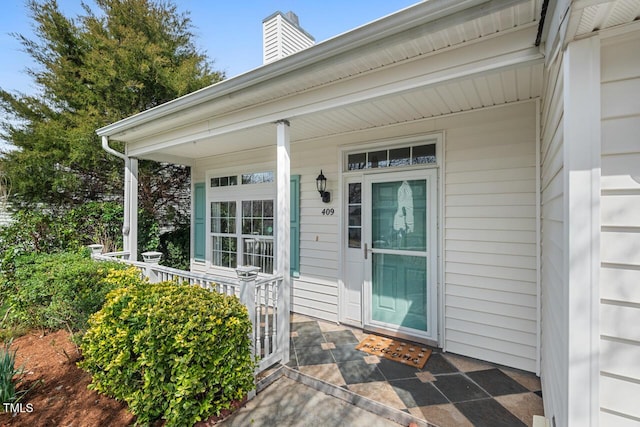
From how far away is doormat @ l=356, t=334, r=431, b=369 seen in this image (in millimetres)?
2979

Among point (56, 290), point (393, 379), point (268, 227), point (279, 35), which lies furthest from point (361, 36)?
point (56, 290)

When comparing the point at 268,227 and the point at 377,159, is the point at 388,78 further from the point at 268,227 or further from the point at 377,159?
the point at 268,227

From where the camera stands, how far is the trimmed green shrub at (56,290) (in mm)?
3238

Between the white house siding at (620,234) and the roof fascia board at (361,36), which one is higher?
the roof fascia board at (361,36)

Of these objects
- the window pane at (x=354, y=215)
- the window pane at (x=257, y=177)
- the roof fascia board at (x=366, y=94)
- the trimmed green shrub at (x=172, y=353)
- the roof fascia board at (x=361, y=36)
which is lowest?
the trimmed green shrub at (x=172, y=353)

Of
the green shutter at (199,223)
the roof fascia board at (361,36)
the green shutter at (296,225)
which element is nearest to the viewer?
the roof fascia board at (361,36)

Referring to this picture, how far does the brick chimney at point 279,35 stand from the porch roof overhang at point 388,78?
75.7 inches

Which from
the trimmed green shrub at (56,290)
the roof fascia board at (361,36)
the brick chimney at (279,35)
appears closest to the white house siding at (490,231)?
the roof fascia board at (361,36)

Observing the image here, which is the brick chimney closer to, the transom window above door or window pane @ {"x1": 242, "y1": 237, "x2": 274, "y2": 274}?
the transom window above door

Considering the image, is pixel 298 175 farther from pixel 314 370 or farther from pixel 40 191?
pixel 40 191

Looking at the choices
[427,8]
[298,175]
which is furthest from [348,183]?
[427,8]

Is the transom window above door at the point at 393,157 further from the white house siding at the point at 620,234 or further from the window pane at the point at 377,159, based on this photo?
the white house siding at the point at 620,234

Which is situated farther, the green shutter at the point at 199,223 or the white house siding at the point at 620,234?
the green shutter at the point at 199,223

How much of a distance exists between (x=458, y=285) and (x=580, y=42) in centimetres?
254
